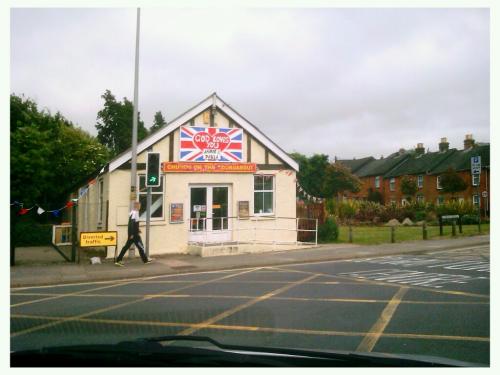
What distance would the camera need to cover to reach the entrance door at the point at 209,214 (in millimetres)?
17733

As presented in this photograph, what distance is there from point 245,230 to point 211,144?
3.72 metres

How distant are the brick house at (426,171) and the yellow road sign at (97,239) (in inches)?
1246

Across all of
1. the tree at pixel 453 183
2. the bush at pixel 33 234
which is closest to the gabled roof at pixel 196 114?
the bush at pixel 33 234

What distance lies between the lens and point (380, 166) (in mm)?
62062

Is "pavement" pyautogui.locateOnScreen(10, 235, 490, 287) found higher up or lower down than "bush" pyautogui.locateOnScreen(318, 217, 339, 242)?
lower down

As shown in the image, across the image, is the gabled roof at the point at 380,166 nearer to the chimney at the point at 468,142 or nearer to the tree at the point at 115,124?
the chimney at the point at 468,142

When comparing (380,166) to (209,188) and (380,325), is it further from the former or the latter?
(380,325)

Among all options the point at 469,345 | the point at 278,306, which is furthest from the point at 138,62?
the point at 469,345

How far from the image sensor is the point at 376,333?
20.2ft

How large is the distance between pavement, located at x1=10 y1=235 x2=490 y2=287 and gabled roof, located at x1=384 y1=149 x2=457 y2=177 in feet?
111

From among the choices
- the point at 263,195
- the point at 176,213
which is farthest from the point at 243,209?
the point at 176,213

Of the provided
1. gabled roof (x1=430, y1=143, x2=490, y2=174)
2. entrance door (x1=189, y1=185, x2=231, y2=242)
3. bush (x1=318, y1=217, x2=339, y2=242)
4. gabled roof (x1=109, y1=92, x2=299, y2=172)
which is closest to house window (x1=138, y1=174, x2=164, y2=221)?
gabled roof (x1=109, y1=92, x2=299, y2=172)

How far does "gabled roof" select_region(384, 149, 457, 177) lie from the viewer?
50.8 m

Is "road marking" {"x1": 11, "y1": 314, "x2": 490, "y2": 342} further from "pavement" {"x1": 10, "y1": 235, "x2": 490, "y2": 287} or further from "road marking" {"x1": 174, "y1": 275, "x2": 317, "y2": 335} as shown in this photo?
"pavement" {"x1": 10, "y1": 235, "x2": 490, "y2": 287}
